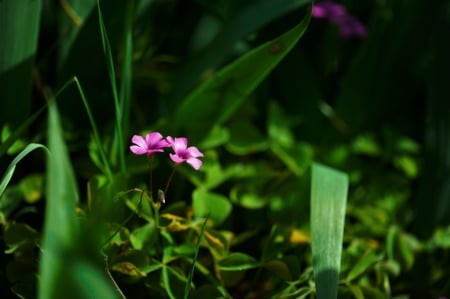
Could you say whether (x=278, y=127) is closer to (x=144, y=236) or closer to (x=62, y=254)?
(x=144, y=236)

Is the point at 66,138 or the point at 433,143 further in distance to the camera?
the point at 433,143

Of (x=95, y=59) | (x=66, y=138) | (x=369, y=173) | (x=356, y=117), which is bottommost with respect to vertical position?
(x=369, y=173)

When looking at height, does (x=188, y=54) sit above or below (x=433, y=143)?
above

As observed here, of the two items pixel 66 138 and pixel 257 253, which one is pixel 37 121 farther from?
pixel 257 253

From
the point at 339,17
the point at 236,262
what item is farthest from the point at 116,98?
the point at 339,17

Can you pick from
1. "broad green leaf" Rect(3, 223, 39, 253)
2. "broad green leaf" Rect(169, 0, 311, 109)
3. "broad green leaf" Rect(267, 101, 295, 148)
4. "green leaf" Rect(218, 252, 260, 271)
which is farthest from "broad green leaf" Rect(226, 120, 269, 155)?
"broad green leaf" Rect(3, 223, 39, 253)

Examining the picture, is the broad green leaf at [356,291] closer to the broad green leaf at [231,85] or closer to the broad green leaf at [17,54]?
the broad green leaf at [231,85]

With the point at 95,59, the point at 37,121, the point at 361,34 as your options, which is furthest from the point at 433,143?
the point at 37,121

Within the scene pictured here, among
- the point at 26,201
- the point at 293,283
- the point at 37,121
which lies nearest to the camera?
the point at 293,283
